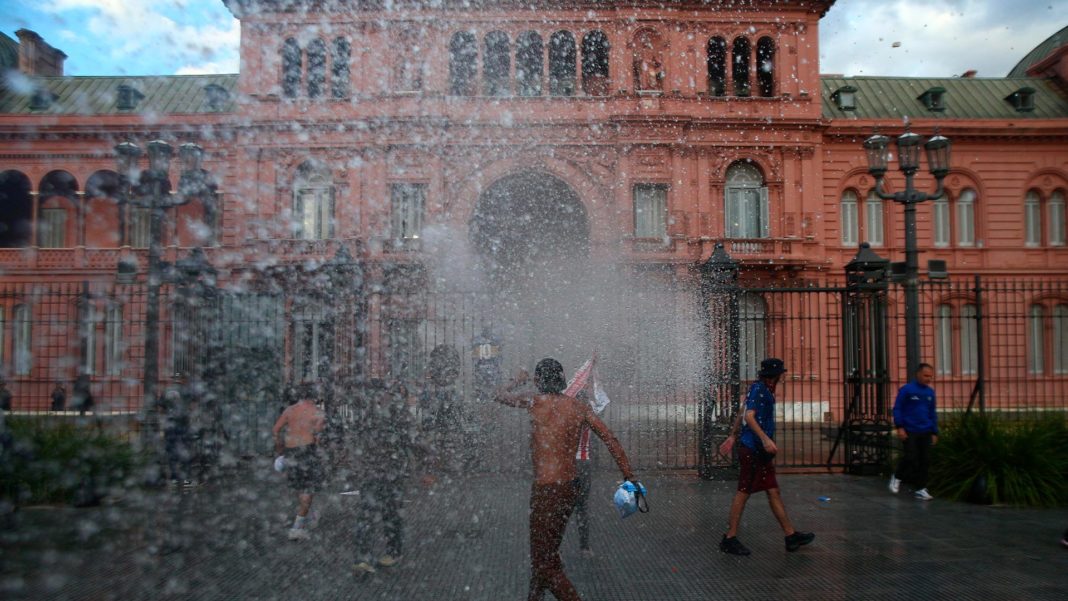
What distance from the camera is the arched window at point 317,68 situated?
71.7 feet

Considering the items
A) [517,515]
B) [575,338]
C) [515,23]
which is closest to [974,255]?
[575,338]

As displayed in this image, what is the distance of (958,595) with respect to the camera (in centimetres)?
550

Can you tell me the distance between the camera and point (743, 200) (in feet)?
79.0

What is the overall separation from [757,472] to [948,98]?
26.8m

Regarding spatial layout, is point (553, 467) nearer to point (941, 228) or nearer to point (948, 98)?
point (941, 228)

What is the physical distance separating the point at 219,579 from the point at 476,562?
2.16m

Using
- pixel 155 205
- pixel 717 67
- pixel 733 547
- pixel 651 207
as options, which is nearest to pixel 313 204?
pixel 651 207

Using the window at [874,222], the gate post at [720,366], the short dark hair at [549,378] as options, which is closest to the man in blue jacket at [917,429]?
the gate post at [720,366]

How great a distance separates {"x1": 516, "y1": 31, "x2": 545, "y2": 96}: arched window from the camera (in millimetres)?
23156

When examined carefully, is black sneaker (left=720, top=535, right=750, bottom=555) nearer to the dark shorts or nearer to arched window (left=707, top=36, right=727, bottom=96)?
the dark shorts

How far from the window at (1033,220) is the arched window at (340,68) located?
24.0 m

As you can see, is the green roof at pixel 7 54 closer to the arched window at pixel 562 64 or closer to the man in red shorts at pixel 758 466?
the arched window at pixel 562 64

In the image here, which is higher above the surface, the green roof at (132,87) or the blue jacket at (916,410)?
the green roof at (132,87)

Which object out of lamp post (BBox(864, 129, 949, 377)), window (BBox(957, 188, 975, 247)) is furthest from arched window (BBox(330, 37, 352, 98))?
window (BBox(957, 188, 975, 247))
